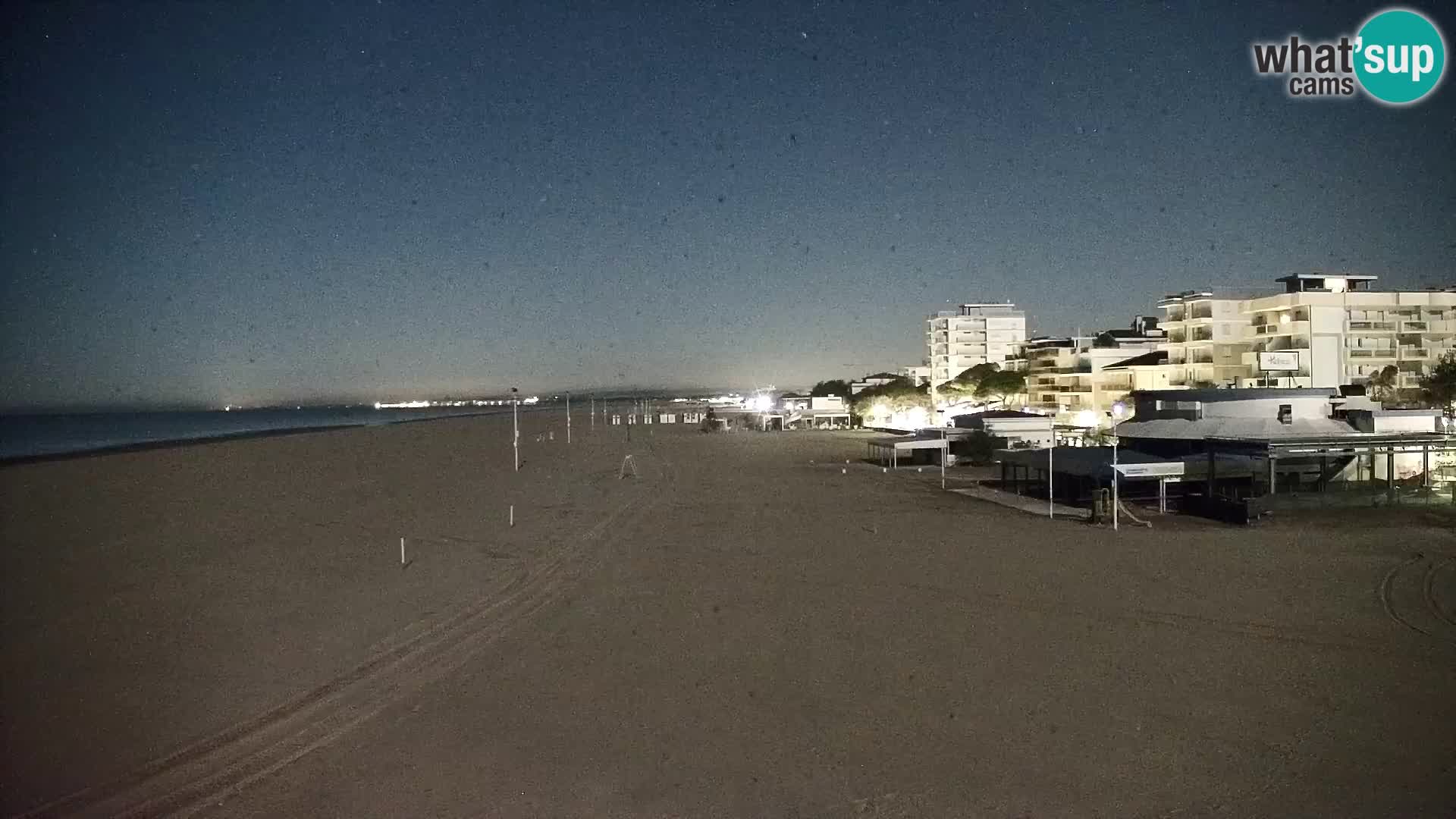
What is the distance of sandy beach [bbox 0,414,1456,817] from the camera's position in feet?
Result: 19.5

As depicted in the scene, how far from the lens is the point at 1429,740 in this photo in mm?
6625

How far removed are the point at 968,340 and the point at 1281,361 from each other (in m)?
45.6

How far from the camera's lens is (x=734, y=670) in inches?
336

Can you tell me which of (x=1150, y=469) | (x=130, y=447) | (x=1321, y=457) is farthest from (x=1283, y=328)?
(x=130, y=447)

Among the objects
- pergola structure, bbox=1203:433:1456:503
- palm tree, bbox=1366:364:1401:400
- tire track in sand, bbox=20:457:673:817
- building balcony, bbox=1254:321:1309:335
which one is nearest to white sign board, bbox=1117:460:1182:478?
pergola structure, bbox=1203:433:1456:503

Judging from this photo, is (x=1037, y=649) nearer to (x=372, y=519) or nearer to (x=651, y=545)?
(x=651, y=545)

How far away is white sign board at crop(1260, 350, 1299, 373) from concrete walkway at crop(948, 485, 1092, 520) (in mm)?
24887

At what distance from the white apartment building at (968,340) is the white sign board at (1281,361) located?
1722 inches

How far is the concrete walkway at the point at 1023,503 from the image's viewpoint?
19106 mm

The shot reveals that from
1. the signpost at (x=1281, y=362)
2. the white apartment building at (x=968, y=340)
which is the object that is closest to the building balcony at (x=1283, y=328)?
the signpost at (x=1281, y=362)

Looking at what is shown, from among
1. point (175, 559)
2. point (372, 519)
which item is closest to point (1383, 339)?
point (372, 519)

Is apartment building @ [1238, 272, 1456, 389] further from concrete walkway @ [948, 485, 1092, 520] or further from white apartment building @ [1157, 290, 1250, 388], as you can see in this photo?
concrete walkway @ [948, 485, 1092, 520]

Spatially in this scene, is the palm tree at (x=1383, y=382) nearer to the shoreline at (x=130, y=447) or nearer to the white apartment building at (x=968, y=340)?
the white apartment building at (x=968, y=340)

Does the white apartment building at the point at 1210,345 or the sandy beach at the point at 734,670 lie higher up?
the white apartment building at the point at 1210,345
